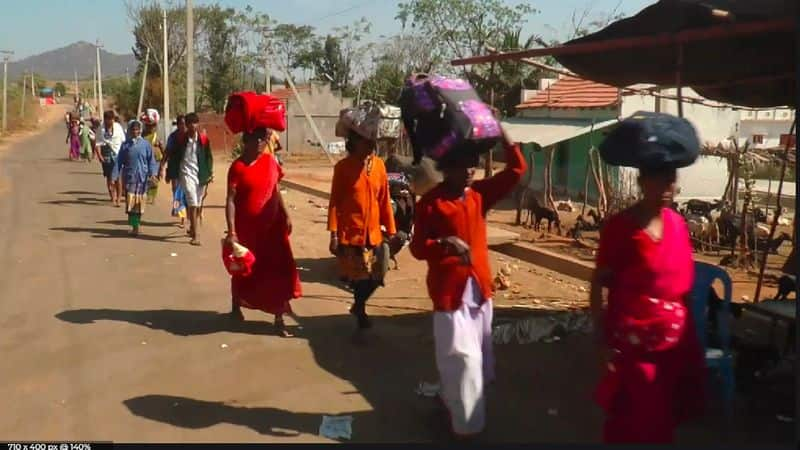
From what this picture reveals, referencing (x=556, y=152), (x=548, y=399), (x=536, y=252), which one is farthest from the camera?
(x=556, y=152)

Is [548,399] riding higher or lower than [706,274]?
lower

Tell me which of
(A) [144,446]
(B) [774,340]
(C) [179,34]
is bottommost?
(A) [144,446]

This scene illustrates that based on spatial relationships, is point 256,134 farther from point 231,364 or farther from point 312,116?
point 312,116

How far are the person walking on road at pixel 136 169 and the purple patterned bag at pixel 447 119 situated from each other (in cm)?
821

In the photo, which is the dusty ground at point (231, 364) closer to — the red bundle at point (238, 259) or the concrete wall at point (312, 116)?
the red bundle at point (238, 259)

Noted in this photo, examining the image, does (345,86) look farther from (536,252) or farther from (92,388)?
(92,388)

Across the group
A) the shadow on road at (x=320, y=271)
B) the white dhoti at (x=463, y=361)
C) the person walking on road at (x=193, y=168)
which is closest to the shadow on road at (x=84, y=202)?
the person walking on road at (x=193, y=168)

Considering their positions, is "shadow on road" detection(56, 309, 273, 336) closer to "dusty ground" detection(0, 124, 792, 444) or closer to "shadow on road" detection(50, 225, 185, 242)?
"dusty ground" detection(0, 124, 792, 444)

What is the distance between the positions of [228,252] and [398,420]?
2.20m

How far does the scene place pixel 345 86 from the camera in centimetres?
4569

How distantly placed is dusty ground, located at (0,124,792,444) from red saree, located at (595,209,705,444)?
1.11 m

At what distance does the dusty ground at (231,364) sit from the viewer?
185 inches

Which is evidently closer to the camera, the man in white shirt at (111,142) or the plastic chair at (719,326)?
the plastic chair at (719,326)

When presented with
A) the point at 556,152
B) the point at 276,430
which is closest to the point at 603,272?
the point at 276,430
